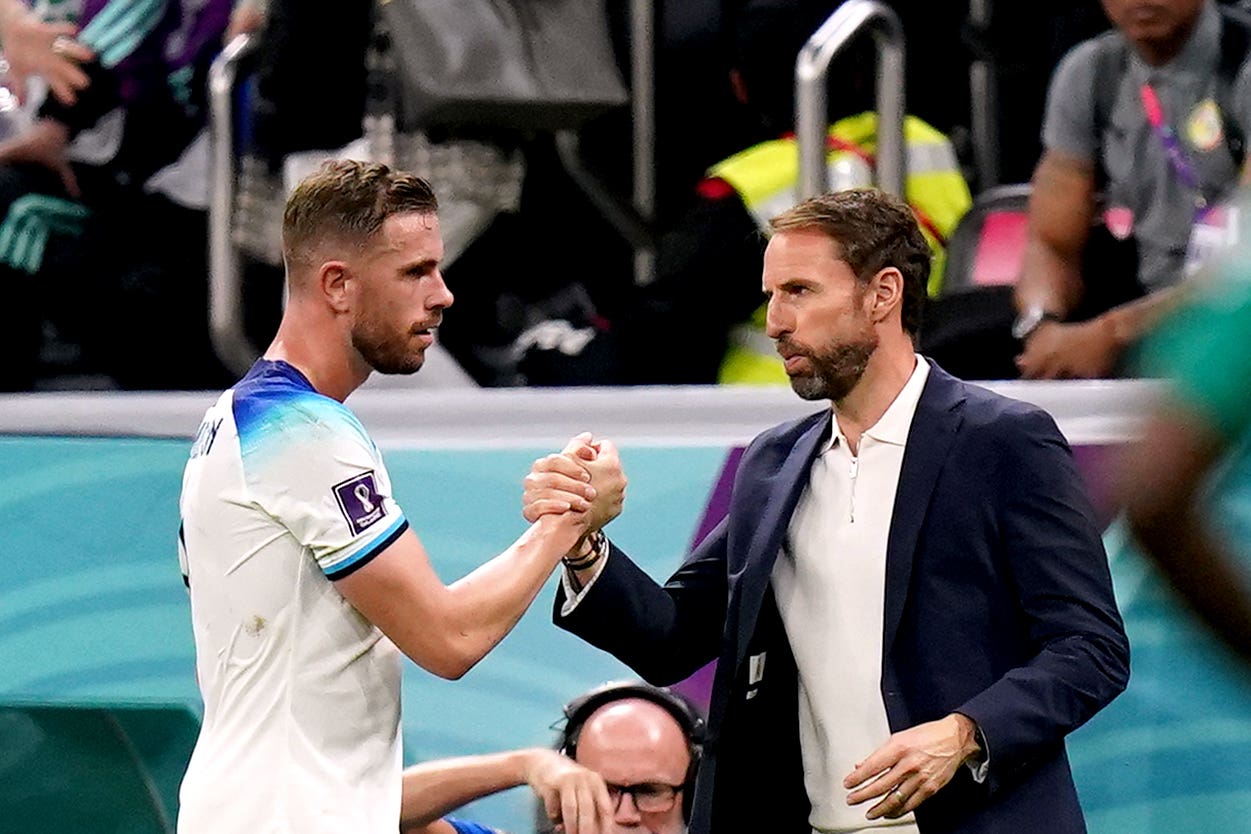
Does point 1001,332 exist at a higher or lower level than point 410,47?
lower

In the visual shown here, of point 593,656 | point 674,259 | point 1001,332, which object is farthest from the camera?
point 674,259

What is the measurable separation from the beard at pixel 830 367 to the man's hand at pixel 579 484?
318 millimetres

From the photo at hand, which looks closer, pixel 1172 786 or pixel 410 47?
pixel 1172 786

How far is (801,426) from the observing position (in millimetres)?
3707

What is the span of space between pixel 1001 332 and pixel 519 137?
1.27m

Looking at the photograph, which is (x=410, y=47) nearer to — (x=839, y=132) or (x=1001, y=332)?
(x=839, y=132)

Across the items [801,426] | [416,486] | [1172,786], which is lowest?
[1172,786]

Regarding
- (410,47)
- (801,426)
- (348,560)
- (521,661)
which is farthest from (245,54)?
(348,560)

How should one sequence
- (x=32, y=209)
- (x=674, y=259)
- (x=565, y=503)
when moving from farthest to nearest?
(x=32, y=209) < (x=674, y=259) < (x=565, y=503)

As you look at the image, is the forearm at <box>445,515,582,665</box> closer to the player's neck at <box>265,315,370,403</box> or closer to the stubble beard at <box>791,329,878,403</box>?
the player's neck at <box>265,315,370,403</box>

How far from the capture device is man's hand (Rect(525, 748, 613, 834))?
375 centimetres

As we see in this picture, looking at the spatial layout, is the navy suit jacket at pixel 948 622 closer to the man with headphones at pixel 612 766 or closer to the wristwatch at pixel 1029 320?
the man with headphones at pixel 612 766

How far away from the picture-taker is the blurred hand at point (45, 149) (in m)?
5.98

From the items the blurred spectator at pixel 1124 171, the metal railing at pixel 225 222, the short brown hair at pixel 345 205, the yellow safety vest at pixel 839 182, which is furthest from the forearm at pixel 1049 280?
the short brown hair at pixel 345 205
